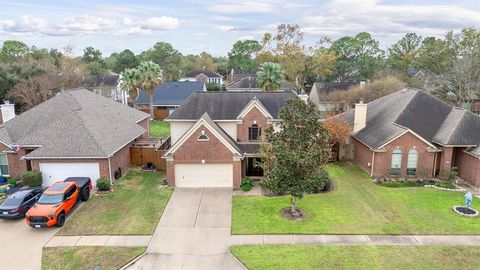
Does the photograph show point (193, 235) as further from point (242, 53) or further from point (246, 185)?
point (242, 53)

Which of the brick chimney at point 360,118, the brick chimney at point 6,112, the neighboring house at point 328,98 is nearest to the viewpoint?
the brick chimney at point 6,112

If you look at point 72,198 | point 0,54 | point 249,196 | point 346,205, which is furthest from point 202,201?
point 0,54

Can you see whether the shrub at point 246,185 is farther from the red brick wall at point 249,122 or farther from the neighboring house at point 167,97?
the neighboring house at point 167,97

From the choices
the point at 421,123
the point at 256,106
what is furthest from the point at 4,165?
the point at 421,123

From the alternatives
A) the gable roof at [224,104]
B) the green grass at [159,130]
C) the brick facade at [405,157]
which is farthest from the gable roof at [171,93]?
the brick facade at [405,157]

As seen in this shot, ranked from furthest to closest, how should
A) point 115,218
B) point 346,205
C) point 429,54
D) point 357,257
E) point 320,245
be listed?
point 429,54 < point 346,205 < point 115,218 < point 320,245 < point 357,257

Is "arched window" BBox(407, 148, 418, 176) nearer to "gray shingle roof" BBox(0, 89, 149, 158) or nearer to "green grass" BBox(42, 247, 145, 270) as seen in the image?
"green grass" BBox(42, 247, 145, 270)

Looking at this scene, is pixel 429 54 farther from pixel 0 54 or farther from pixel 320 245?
pixel 0 54
